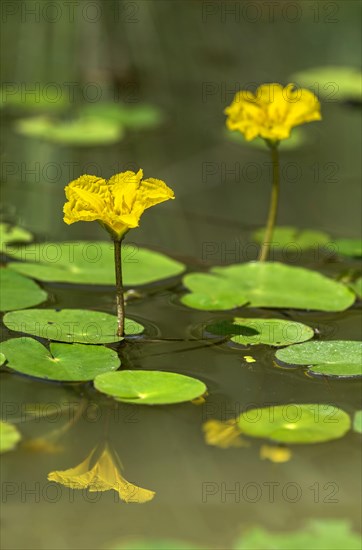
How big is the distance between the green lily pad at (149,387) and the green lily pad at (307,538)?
28cm

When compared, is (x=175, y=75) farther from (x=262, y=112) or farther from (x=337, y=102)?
(x=262, y=112)

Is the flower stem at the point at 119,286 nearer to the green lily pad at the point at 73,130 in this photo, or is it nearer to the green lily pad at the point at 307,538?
the green lily pad at the point at 307,538

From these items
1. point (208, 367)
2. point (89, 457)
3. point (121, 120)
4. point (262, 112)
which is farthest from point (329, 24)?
point (89, 457)

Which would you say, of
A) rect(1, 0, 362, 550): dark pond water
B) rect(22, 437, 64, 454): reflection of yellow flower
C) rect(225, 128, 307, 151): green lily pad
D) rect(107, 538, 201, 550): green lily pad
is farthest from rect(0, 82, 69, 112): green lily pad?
rect(107, 538, 201, 550): green lily pad

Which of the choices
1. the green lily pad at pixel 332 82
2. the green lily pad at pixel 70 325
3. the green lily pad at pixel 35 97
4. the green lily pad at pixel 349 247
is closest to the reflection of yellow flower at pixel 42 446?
the green lily pad at pixel 70 325

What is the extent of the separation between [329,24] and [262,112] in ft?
7.31

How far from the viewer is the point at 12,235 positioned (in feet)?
6.69

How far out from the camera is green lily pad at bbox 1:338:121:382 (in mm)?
1421

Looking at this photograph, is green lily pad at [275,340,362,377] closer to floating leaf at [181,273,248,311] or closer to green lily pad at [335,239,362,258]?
floating leaf at [181,273,248,311]

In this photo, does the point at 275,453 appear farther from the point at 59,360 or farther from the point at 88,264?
the point at 88,264

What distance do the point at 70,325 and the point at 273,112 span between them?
62 cm

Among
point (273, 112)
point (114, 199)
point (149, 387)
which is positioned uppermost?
point (273, 112)

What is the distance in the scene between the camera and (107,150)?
2.76 m

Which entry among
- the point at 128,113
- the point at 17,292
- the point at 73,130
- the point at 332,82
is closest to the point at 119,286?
the point at 17,292
